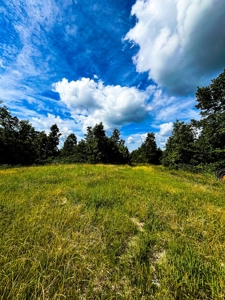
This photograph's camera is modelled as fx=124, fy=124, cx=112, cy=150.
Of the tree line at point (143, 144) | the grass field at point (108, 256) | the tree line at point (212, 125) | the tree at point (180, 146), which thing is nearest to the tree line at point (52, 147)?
the tree line at point (143, 144)

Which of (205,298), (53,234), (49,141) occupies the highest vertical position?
(49,141)

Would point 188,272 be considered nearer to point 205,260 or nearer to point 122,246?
point 205,260

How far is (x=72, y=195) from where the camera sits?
5.71m

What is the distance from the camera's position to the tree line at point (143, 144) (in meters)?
17.9

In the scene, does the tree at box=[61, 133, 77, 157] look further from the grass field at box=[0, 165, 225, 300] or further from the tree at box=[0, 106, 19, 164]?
the grass field at box=[0, 165, 225, 300]

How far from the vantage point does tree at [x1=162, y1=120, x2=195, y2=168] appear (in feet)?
87.8

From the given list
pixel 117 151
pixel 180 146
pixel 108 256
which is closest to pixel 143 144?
pixel 117 151

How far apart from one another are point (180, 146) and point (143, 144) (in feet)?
55.8

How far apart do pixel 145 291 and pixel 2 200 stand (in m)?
5.49

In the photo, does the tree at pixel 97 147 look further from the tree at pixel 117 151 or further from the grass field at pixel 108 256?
the grass field at pixel 108 256

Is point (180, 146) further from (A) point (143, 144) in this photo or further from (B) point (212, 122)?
(A) point (143, 144)

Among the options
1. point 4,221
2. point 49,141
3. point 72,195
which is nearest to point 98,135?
point 49,141

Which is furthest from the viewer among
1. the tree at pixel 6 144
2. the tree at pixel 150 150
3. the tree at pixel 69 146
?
the tree at pixel 150 150

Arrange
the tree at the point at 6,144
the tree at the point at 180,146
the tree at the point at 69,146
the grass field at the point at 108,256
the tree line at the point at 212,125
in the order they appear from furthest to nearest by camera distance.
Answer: the tree at the point at 69,146, the tree at the point at 180,146, the tree at the point at 6,144, the tree line at the point at 212,125, the grass field at the point at 108,256
